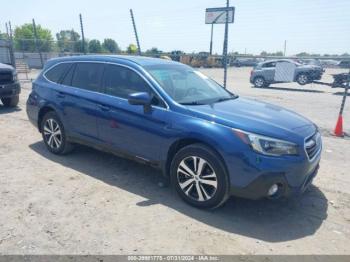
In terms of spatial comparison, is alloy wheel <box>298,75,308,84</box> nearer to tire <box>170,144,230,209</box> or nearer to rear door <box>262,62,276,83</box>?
rear door <box>262,62,276,83</box>

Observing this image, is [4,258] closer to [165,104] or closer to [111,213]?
[111,213]

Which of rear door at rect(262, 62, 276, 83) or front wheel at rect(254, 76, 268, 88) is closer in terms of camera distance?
rear door at rect(262, 62, 276, 83)

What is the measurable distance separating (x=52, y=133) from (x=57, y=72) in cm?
106

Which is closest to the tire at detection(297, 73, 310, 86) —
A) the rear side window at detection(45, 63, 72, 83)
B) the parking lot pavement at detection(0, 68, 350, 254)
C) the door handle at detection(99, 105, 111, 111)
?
the parking lot pavement at detection(0, 68, 350, 254)

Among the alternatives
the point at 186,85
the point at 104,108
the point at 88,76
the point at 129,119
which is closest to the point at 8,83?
the point at 88,76

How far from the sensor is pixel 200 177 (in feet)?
12.8

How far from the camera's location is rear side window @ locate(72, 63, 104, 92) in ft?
16.6

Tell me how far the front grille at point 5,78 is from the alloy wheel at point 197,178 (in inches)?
289

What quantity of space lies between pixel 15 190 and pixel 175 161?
220cm

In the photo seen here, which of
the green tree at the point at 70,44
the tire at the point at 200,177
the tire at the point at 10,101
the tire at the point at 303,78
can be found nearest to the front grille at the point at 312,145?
the tire at the point at 200,177

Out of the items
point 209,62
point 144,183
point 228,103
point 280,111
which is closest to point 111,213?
point 144,183

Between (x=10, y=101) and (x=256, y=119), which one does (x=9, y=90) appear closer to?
(x=10, y=101)

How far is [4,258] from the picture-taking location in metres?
3.04

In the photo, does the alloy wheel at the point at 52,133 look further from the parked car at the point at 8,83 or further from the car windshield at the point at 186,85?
the parked car at the point at 8,83
